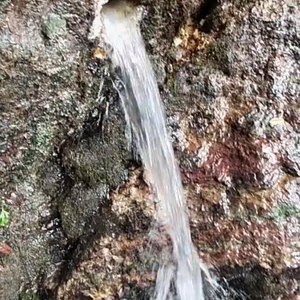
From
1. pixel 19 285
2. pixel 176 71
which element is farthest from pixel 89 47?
pixel 19 285

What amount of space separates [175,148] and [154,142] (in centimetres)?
6

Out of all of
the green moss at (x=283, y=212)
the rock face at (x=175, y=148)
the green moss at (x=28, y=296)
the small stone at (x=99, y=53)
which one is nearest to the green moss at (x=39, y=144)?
the rock face at (x=175, y=148)

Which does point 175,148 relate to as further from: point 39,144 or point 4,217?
point 4,217

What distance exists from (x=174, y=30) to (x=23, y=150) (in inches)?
22.1

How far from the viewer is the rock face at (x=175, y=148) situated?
158 centimetres

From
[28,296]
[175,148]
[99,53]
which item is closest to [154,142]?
[175,148]

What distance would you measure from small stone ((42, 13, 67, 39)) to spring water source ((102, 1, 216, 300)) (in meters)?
0.16

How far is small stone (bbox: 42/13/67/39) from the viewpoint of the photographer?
4.97ft

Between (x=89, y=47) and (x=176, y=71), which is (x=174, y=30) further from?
(x=89, y=47)

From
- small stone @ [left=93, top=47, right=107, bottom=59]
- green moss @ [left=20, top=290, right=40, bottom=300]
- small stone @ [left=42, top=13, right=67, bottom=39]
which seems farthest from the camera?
green moss @ [left=20, top=290, right=40, bottom=300]

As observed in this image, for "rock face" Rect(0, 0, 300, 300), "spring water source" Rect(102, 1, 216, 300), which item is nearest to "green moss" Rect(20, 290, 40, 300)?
"rock face" Rect(0, 0, 300, 300)

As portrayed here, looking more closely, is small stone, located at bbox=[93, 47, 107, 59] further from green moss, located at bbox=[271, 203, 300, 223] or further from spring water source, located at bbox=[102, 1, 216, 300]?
green moss, located at bbox=[271, 203, 300, 223]

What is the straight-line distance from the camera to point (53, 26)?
5.00 ft

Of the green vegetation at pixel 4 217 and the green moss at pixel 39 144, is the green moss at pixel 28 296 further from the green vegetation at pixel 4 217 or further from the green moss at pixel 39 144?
the green moss at pixel 39 144
